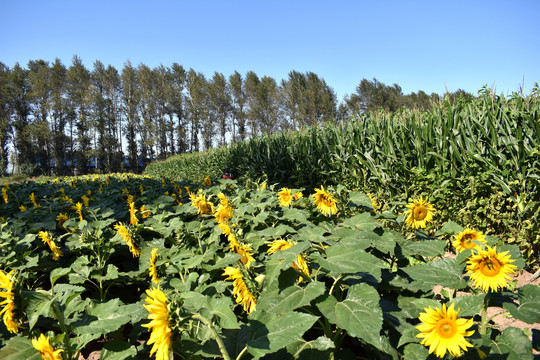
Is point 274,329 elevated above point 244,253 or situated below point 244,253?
below

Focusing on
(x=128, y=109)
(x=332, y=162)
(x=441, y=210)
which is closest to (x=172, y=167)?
(x=332, y=162)

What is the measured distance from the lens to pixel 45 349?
86cm

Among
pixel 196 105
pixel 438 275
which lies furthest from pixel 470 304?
pixel 196 105

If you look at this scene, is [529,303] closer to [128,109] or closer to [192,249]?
[192,249]

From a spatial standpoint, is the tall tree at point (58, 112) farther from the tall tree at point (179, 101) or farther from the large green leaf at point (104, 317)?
the large green leaf at point (104, 317)

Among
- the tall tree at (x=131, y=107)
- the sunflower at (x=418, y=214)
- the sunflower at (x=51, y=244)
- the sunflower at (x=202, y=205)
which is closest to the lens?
the sunflower at (x=418, y=214)

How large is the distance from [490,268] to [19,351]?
1.53 metres

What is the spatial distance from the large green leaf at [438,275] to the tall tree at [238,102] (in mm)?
43939

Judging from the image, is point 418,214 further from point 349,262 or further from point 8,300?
point 8,300

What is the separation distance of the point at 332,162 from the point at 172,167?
15.8 m

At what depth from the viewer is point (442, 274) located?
3.33 feet

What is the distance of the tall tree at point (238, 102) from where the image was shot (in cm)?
4447

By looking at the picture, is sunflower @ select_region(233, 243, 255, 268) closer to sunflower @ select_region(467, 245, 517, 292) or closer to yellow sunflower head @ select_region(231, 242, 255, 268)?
yellow sunflower head @ select_region(231, 242, 255, 268)

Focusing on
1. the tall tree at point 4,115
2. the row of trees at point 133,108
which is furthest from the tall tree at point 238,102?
the tall tree at point 4,115
